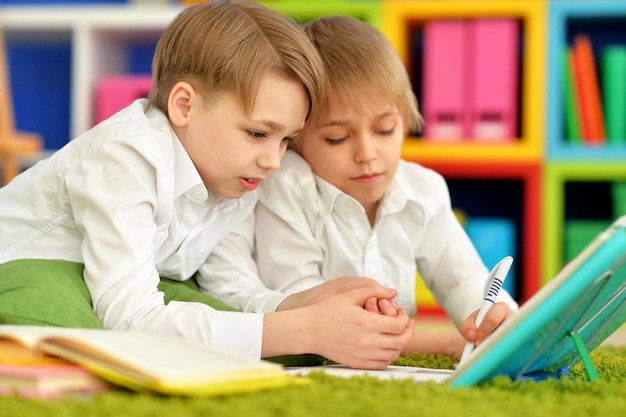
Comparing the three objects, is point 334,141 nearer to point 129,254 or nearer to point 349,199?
point 349,199

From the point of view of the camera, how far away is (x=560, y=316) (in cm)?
86

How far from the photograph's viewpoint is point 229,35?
1.24 meters

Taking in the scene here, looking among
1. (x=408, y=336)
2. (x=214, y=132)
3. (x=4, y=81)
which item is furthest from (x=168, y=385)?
(x=4, y=81)

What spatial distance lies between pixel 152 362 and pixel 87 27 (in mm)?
2135

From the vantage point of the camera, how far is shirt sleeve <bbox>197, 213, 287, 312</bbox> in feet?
4.21

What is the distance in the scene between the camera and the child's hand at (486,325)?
3.60 ft

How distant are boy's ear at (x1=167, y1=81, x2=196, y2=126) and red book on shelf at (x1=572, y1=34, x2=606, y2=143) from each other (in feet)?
5.42

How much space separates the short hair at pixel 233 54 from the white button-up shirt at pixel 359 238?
0.57ft

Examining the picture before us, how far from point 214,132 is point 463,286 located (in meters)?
0.51

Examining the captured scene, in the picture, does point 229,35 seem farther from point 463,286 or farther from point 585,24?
point 585,24

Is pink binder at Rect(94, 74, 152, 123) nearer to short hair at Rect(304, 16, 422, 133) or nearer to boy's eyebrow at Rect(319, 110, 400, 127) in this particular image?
short hair at Rect(304, 16, 422, 133)

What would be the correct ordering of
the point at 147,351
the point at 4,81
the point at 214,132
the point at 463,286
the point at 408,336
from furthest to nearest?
the point at 4,81
the point at 463,286
the point at 214,132
the point at 408,336
the point at 147,351

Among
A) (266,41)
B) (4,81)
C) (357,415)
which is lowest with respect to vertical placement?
(4,81)

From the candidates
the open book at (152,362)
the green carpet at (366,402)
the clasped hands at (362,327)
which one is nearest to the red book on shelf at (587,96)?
the clasped hands at (362,327)
